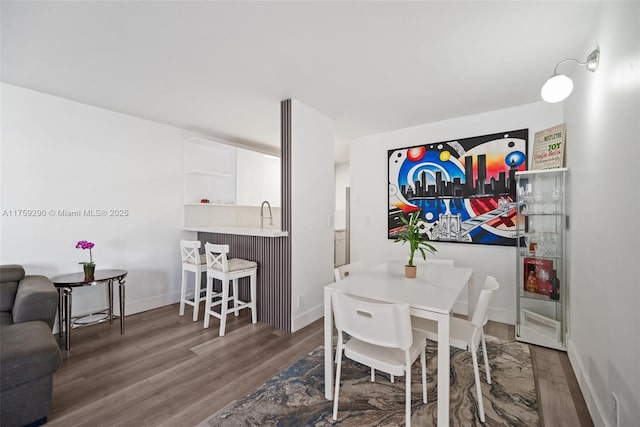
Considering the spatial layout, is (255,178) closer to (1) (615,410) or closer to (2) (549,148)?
(2) (549,148)

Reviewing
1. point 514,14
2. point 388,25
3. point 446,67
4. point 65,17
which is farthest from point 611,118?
point 65,17

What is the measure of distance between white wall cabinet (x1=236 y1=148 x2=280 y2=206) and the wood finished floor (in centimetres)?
183

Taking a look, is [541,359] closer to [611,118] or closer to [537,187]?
[537,187]

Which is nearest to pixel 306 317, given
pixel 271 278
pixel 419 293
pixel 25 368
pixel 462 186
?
pixel 271 278

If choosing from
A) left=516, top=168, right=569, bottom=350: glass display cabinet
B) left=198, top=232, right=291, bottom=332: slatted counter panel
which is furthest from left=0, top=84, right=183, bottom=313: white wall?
left=516, top=168, right=569, bottom=350: glass display cabinet

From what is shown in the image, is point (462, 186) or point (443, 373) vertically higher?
point (462, 186)

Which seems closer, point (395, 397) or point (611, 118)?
point (611, 118)

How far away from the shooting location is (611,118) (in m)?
1.46

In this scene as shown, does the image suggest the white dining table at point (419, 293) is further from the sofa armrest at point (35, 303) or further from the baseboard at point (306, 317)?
the sofa armrest at point (35, 303)

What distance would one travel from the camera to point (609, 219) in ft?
4.85

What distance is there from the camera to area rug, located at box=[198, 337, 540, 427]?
1.67 metres

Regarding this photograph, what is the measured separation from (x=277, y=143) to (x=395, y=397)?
3.90 m

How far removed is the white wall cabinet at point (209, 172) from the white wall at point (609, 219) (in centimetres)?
377

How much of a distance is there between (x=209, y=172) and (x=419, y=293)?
3238 millimetres
